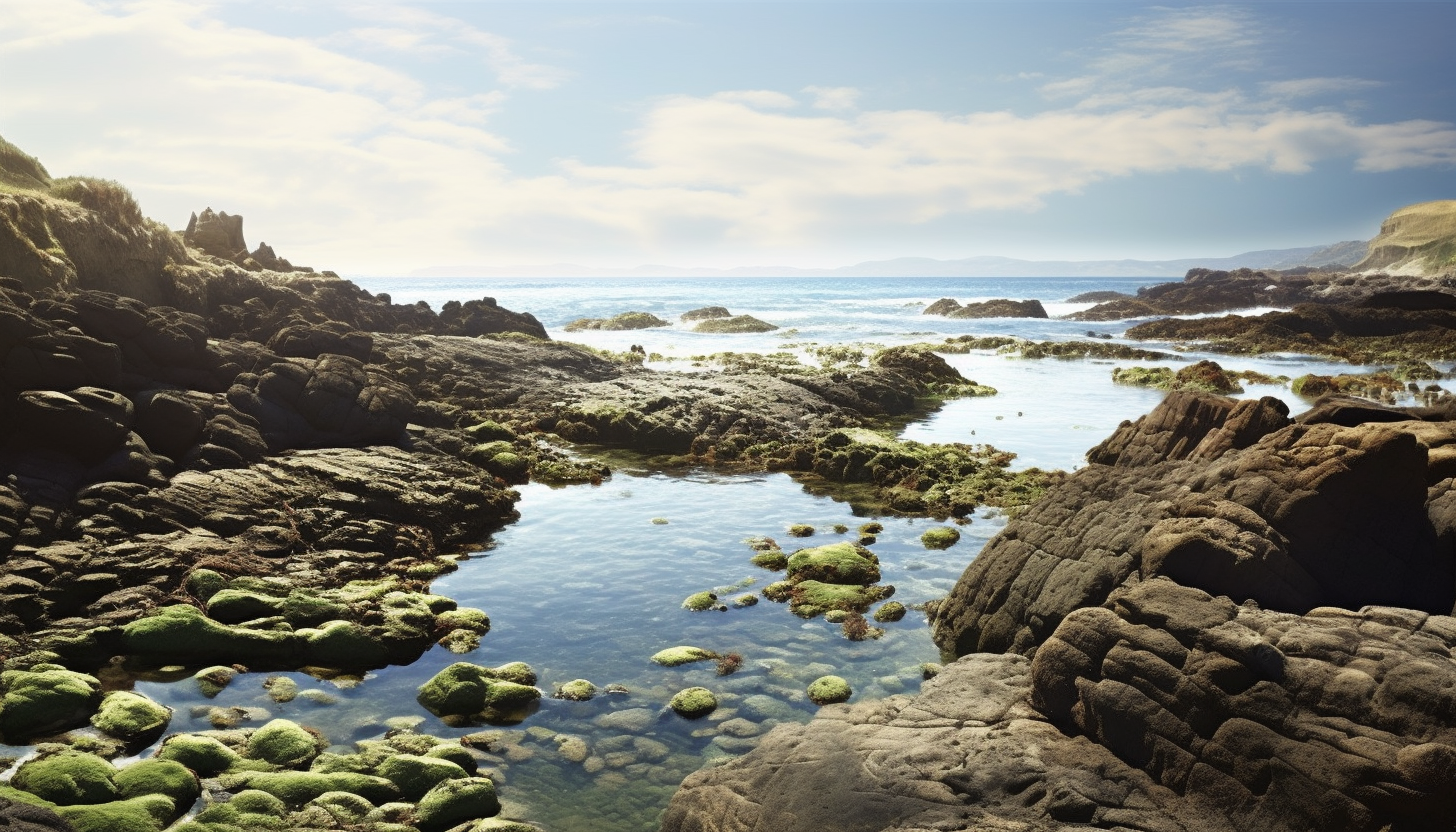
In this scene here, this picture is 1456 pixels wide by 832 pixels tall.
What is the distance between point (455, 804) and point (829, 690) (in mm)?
7657

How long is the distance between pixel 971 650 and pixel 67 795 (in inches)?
656

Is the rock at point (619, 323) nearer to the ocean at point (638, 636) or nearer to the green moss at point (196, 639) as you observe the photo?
the ocean at point (638, 636)

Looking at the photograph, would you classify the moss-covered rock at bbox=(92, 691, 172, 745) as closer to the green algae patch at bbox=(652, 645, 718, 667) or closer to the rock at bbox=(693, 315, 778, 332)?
the green algae patch at bbox=(652, 645, 718, 667)

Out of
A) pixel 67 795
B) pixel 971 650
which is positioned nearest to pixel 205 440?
pixel 67 795

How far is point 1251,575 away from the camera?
14.3m

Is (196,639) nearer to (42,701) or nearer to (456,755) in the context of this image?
(42,701)

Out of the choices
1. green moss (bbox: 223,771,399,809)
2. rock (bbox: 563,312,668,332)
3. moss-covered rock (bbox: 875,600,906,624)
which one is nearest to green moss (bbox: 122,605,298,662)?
green moss (bbox: 223,771,399,809)

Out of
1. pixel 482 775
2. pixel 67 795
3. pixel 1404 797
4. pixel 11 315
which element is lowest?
pixel 482 775

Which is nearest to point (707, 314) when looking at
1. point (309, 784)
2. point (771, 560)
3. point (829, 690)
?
point (771, 560)

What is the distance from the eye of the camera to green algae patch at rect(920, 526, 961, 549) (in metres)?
27.2

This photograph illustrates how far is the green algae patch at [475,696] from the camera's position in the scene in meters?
16.4

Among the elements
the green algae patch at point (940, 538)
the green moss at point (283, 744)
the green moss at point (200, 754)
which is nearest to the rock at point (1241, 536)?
the green algae patch at point (940, 538)

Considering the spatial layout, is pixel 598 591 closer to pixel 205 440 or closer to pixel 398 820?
pixel 398 820

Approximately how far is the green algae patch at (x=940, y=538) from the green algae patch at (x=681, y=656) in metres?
10.7
